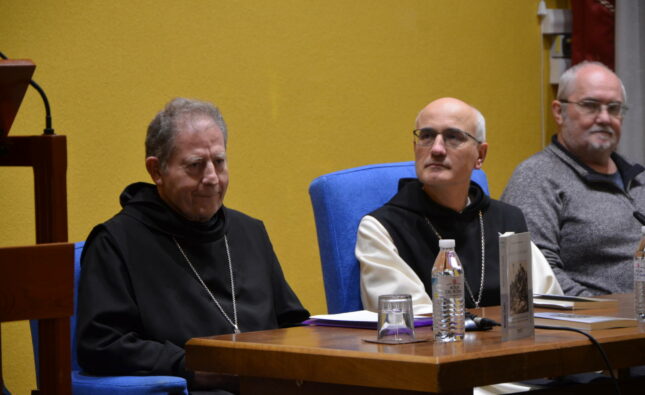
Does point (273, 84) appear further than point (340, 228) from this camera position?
Yes

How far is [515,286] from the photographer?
201cm

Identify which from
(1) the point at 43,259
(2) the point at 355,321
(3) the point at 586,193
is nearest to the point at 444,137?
(3) the point at 586,193

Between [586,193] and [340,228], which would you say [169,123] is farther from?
[586,193]

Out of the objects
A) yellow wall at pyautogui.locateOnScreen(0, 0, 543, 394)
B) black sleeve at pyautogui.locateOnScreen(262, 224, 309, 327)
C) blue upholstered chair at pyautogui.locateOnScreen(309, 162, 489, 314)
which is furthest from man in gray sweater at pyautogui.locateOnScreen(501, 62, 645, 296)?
black sleeve at pyautogui.locateOnScreen(262, 224, 309, 327)

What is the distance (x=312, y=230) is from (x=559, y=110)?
1.16m

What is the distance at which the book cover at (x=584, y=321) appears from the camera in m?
2.22

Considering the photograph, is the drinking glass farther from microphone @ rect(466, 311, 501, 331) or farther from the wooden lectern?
the wooden lectern

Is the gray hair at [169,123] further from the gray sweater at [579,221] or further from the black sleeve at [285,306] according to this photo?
the gray sweater at [579,221]

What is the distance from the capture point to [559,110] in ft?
14.0

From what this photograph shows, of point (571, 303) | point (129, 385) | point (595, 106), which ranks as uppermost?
point (595, 106)

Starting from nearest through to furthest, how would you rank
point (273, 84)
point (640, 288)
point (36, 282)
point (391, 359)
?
point (36, 282) → point (391, 359) → point (640, 288) → point (273, 84)

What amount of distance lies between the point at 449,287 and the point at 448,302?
0.04m

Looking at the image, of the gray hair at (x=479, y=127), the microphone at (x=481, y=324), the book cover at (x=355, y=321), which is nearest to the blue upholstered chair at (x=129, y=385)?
the book cover at (x=355, y=321)

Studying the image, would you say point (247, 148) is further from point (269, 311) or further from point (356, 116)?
point (269, 311)
